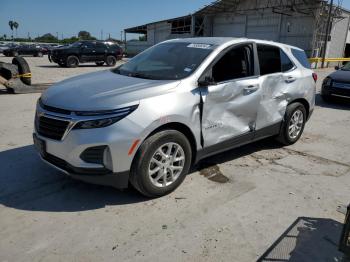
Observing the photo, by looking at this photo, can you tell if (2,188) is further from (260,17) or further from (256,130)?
(260,17)

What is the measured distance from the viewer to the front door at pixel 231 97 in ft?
12.8

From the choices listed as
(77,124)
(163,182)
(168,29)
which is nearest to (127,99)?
(77,124)

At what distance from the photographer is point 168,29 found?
41.2 meters

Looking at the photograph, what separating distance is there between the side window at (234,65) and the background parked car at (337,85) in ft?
21.2

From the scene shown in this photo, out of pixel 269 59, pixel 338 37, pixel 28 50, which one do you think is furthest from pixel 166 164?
pixel 28 50

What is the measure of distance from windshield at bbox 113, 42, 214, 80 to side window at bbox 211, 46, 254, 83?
219mm

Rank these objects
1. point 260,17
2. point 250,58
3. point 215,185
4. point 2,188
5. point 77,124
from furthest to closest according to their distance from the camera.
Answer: point 260,17, point 250,58, point 215,185, point 2,188, point 77,124

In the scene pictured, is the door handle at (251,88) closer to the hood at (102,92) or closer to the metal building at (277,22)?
the hood at (102,92)

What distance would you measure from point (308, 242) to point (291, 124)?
9.36 feet

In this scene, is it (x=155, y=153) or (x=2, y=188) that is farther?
(x=2, y=188)

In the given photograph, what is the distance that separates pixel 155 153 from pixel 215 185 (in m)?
1.01

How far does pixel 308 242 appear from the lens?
9.77ft

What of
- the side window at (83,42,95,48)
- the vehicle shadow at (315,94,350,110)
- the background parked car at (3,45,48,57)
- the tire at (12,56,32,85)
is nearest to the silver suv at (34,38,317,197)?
the vehicle shadow at (315,94,350,110)

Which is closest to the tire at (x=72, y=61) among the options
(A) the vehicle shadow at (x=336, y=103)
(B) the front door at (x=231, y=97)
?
(A) the vehicle shadow at (x=336, y=103)
